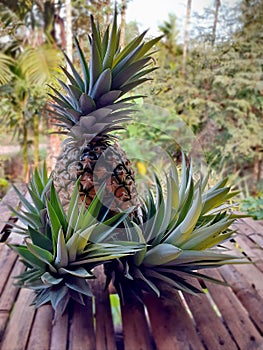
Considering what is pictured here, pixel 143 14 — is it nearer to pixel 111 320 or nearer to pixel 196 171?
pixel 196 171

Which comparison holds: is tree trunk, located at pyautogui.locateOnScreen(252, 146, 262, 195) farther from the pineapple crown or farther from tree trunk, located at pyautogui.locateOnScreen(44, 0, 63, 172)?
the pineapple crown

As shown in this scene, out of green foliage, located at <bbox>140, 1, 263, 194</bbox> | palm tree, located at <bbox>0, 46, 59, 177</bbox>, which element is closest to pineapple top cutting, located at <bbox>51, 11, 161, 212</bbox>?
green foliage, located at <bbox>140, 1, 263, 194</bbox>

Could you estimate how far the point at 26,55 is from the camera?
2230 millimetres

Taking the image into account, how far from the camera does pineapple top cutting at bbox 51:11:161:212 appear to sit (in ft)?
2.42

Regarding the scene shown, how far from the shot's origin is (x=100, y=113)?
74 cm

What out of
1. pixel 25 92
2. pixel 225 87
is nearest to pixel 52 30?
pixel 25 92

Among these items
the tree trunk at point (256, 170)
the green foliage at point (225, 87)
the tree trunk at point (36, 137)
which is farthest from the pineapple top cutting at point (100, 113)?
the tree trunk at point (256, 170)

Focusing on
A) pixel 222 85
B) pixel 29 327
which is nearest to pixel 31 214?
pixel 29 327

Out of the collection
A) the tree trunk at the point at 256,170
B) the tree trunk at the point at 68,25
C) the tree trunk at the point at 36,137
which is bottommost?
the tree trunk at the point at 256,170

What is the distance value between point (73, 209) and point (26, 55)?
1917mm

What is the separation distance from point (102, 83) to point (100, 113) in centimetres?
7

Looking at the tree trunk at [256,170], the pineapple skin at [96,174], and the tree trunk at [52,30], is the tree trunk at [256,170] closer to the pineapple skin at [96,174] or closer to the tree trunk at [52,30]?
the tree trunk at [52,30]

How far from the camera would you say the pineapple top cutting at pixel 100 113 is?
2.42ft

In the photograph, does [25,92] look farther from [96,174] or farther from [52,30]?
[96,174]
